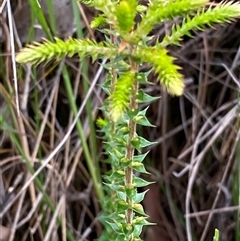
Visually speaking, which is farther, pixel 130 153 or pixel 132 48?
pixel 130 153

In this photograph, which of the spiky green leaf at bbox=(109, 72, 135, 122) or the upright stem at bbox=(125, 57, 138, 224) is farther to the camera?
the upright stem at bbox=(125, 57, 138, 224)

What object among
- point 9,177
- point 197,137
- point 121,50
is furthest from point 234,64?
point 121,50

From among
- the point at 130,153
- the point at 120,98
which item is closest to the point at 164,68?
the point at 120,98

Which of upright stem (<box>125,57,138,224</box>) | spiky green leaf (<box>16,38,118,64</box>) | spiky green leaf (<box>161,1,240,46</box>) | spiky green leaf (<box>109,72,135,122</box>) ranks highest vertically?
spiky green leaf (<box>16,38,118,64</box>)

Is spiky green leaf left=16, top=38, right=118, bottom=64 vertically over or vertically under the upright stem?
over

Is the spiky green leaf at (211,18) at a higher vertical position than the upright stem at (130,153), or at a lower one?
higher

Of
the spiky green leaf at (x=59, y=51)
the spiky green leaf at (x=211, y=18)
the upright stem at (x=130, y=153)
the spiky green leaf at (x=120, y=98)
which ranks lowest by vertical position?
the upright stem at (x=130, y=153)

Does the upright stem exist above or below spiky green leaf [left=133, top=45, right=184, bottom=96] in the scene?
below

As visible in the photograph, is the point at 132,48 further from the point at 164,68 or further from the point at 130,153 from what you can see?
the point at 130,153

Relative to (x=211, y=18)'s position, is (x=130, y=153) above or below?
below

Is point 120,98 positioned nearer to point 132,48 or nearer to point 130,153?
point 132,48

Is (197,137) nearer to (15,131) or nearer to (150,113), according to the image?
(150,113)

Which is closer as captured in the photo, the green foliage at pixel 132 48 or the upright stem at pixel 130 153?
the green foliage at pixel 132 48
